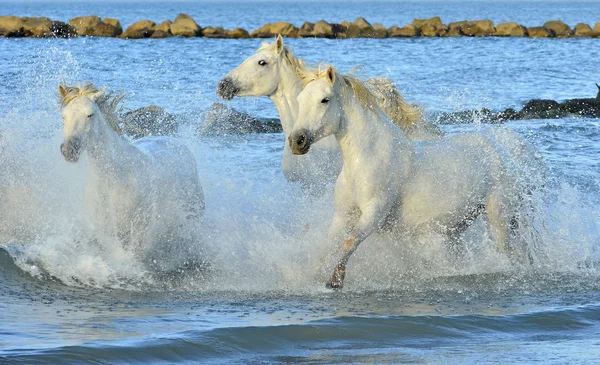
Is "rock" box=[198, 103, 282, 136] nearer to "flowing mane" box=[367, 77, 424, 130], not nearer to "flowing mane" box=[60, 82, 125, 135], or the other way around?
"flowing mane" box=[367, 77, 424, 130]

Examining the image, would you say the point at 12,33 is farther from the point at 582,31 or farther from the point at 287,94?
the point at 287,94

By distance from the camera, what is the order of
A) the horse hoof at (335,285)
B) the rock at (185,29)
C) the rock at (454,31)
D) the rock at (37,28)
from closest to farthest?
the horse hoof at (335,285) → the rock at (37,28) → the rock at (185,29) → the rock at (454,31)

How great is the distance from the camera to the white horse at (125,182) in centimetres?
673

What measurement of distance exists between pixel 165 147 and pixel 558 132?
28.5 feet

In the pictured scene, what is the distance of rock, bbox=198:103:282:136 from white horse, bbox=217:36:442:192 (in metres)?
6.91

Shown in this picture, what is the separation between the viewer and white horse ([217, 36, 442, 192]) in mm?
7848

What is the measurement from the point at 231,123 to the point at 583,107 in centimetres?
674

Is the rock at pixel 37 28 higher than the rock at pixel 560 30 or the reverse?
the reverse

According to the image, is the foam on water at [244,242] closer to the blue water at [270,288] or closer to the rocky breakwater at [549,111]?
the blue water at [270,288]

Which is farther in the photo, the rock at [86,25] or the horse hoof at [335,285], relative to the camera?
the rock at [86,25]

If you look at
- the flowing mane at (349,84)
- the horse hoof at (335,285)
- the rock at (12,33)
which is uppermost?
the rock at (12,33)

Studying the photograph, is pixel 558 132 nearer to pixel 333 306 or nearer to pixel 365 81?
pixel 365 81

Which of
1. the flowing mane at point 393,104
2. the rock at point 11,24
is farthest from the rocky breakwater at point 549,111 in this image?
the rock at point 11,24

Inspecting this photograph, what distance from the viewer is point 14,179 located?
898cm
